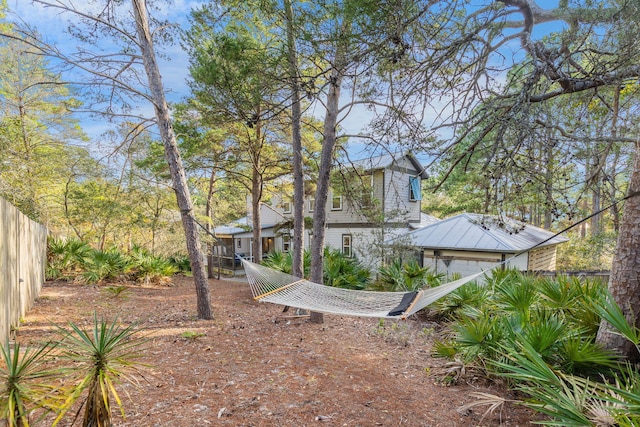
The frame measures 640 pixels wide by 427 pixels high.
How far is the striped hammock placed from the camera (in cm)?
292

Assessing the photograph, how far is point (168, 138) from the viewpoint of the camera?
4.06 m

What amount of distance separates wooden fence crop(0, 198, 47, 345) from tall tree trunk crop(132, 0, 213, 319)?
1.63 metres

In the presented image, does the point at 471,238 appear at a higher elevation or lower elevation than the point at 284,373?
higher

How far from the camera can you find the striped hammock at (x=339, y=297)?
2924mm

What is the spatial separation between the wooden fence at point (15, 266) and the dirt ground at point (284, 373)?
0.30 metres

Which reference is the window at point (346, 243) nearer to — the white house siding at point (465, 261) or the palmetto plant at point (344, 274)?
the white house siding at point (465, 261)

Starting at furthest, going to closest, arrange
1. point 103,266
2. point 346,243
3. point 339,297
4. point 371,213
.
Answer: point 346,243
point 371,213
point 103,266
point 339,297

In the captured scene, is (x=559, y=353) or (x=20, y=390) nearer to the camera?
(x=20, y=390)

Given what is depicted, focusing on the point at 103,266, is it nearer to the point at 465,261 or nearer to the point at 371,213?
the point at 371,213

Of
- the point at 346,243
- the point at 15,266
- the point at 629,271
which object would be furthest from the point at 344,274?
the point at 15,266

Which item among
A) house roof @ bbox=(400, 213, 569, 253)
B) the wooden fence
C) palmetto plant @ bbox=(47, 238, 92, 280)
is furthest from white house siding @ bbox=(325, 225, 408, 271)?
palmetto plant @ bbox=(47, 238, 92, 280)

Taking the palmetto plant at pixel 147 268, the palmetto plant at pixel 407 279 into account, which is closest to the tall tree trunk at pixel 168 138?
the palmetto plant at pixel 407 279

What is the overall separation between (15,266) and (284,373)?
2994 millimetres

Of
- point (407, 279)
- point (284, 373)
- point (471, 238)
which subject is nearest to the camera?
point (284, 373)
